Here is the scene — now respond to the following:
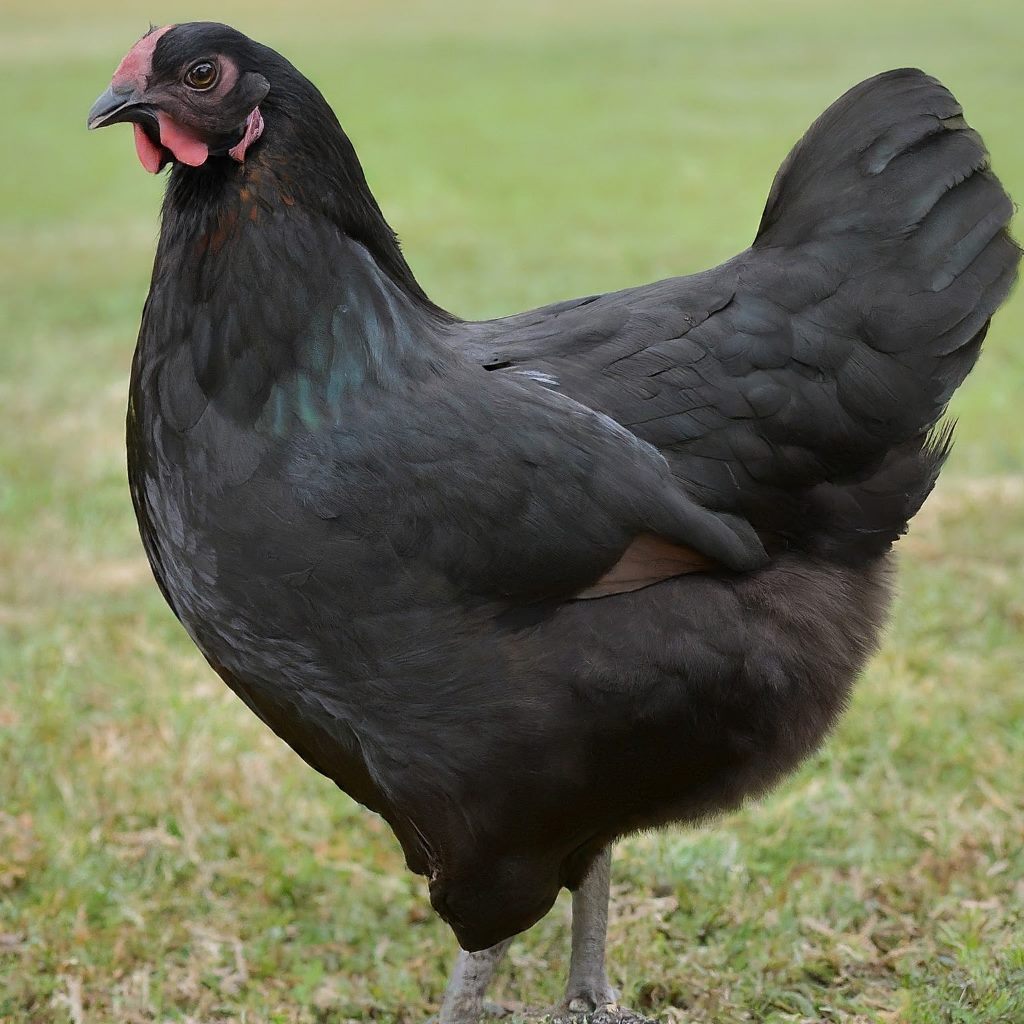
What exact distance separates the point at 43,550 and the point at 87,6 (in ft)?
81.9

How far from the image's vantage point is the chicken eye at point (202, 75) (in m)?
2.69

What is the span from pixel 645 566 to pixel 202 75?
4.35 feet

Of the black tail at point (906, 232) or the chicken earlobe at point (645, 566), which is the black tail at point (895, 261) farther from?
the chicken earlobe at point (645, 566)

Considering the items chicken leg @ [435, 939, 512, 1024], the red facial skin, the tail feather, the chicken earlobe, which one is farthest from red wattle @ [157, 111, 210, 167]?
chicken leg @ [435, 939, 512, 1024]

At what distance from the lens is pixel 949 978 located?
3428mm

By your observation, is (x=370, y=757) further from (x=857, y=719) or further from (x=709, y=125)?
(x=709, y=125)

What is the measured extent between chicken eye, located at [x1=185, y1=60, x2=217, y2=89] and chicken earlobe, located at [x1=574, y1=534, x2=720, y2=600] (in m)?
1.25

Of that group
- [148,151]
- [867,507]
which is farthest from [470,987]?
[148,151]

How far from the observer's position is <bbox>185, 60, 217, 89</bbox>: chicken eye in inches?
106

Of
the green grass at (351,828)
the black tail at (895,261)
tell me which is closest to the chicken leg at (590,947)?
the green grass at (351,828)

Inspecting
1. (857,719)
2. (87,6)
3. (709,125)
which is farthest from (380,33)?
(857,719)

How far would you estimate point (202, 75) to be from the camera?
2.69 m

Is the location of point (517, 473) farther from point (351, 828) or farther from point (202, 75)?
point (351, 828)

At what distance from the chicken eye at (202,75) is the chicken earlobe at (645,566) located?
1254 mm
